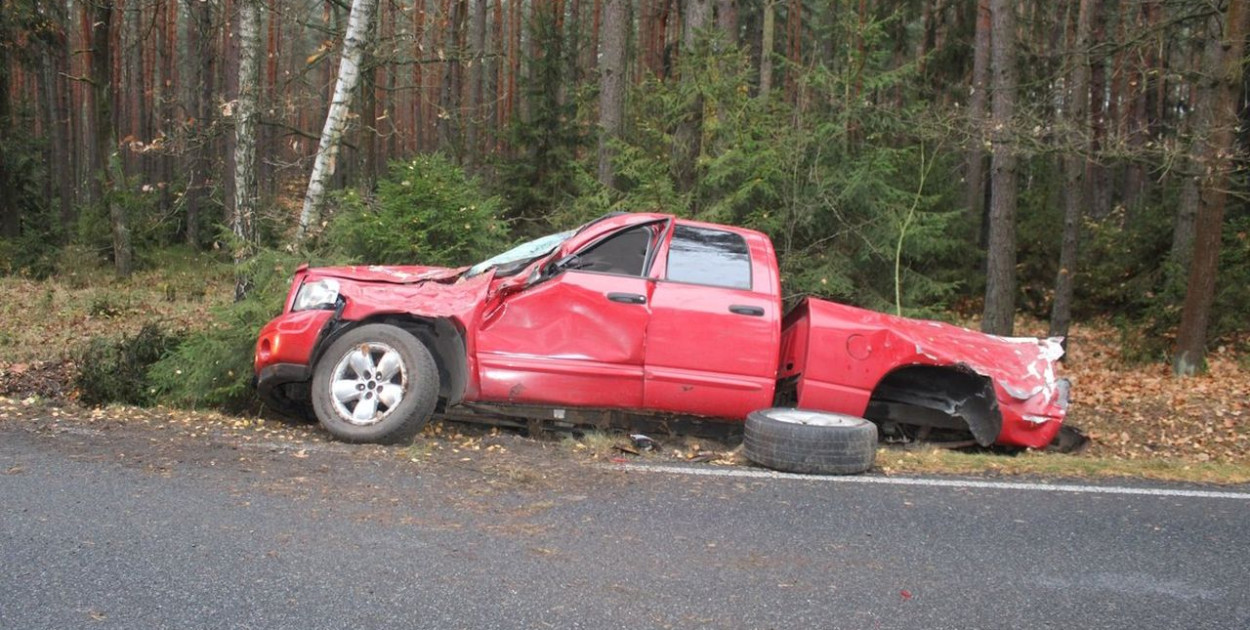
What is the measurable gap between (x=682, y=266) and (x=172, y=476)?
12.5 feet

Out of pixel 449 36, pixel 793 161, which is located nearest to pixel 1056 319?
pixel 793 161


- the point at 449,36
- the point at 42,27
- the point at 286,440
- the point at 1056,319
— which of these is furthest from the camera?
the point at 449,36

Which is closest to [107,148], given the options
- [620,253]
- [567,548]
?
[620,253]

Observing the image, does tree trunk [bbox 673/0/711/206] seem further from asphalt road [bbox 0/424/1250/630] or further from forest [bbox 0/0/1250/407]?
asphalt road [bbox 0/424/1250/630]

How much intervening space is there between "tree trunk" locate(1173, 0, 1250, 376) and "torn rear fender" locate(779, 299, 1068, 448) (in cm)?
588

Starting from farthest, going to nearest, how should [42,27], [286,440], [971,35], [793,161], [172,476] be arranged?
[971,35] → [42,27] → [793,161] → [286,440] → [172,476]

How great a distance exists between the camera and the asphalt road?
371 cm

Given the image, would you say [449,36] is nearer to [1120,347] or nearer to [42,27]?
[42,27]

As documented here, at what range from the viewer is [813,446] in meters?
6.32

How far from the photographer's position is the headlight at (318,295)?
7.07m

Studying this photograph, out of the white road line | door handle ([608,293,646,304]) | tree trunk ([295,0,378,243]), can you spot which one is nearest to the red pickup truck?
door handle ([608,293,646,304])

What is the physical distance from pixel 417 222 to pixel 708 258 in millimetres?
3860

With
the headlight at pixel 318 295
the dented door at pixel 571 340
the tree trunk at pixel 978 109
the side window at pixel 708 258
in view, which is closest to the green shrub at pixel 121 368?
the headlight at pixel 318 295

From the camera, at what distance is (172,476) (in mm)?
5543
